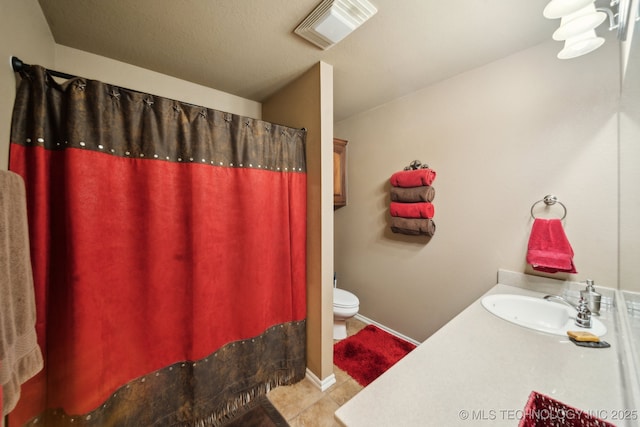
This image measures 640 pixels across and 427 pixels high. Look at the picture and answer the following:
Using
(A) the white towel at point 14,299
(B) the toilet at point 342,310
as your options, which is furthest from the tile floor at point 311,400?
(A) the white towel at point 14,299

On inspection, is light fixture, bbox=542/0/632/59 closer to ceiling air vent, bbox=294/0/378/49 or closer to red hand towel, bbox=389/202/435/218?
ceiling air vent, bbox=294/0/378/49

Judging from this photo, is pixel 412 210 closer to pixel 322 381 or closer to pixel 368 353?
pixel 368 353

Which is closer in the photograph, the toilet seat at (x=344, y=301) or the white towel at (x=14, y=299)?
the white towel at (x=14, y=299)

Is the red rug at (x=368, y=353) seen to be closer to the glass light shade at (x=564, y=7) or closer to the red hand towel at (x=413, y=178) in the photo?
the red hand towel at (x=413, y=178)

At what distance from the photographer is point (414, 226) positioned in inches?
74.7

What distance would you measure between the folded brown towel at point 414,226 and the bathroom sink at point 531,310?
2.13 ft

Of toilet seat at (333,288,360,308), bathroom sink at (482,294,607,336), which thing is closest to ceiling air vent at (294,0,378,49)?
bathroom sink at (482,294,607,336)

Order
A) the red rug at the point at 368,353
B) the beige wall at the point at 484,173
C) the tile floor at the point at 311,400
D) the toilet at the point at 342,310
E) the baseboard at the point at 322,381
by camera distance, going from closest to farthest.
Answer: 1. the beige wall at the point at 484,173
2. the tile floor at the point at 311,400
3. the baseboard at the point at 322,381
4. the red rug at the point at 368,353
5. the toilet at the point at 342,310

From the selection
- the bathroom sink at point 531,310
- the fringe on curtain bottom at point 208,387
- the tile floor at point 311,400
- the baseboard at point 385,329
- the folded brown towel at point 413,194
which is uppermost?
the folded brown towel at point 413,194

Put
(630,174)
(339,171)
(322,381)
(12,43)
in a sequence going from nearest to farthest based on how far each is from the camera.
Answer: (12,43) → (630,174) → (322,381) → (339,171)

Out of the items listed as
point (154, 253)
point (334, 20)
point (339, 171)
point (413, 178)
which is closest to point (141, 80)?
point (154, 253)

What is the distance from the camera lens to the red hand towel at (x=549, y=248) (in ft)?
4.10

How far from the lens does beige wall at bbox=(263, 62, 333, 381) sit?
157 centimetres

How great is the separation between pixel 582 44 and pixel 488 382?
1.48 metres
